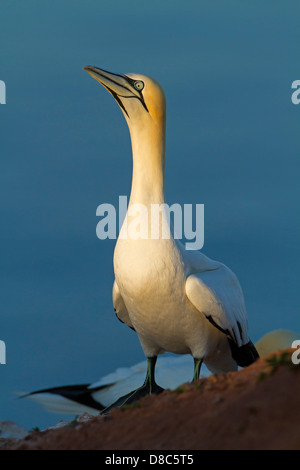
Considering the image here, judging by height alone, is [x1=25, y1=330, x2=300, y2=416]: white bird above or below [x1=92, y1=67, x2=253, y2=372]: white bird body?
below

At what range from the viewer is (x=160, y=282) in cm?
1045

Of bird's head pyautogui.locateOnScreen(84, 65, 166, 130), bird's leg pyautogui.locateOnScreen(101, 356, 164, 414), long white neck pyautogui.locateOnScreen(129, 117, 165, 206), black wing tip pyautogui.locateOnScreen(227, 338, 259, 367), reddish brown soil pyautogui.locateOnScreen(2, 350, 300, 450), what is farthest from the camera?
black wing tip pyautogui.locateOnScreen(227, 338, 259, 367)

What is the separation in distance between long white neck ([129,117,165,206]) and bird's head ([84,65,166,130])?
0.04 metres

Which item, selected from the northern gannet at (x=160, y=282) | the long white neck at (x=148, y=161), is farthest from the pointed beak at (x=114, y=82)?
the long white neck at (x=148, y=161)

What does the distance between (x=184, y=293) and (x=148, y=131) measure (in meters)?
2.24

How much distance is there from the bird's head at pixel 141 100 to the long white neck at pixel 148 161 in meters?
0.04

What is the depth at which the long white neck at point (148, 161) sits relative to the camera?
11.0 metres

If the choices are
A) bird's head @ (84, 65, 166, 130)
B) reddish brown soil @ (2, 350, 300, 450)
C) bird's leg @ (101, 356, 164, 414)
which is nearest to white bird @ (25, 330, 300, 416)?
bird's leg @ (101, 356, 164, 414)

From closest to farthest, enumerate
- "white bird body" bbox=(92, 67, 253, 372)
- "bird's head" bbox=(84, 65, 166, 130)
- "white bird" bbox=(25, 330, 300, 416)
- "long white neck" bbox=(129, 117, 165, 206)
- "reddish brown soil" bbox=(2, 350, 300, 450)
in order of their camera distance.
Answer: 1. "reddish brown soil" bbox=(2, 350, 300, 450)
2. "white bird body" bbox=(92, 67, 253, 372)
3. "long white neck" bbox=(129, 117, 165, 206)
4. "bird's head" bbox=(84, 65, 166, 130)
5. "white bird" bbox=(25, 330, 300, 416)

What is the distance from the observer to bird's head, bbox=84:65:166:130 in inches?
443

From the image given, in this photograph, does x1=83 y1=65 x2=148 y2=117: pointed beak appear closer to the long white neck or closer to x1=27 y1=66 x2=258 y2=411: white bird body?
x1=27 y1=66 x2=258 y2=411: white bird body

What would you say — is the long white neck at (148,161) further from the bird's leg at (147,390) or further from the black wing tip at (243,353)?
the black wing tip at (243,353)
